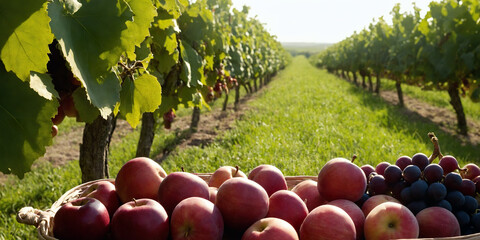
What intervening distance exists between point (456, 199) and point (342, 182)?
0.51 metres

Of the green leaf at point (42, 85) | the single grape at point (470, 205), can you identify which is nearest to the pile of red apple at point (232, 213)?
the single grape at point (470, 205)

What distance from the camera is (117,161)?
5.93m

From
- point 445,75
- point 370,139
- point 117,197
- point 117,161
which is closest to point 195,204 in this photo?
point 117,197

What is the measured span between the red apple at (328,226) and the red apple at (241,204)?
0.20m

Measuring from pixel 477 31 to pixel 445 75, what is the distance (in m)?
1.02

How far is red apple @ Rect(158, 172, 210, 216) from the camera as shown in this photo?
1.60m

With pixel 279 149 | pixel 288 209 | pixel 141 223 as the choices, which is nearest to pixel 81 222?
pixel 141 223

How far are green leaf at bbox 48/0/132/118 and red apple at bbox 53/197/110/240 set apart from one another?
0.47 meters

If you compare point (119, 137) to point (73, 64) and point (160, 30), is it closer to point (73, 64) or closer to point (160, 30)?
point (160, 30)

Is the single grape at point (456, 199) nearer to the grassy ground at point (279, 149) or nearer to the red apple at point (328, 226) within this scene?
the red apple at point (328, 226)

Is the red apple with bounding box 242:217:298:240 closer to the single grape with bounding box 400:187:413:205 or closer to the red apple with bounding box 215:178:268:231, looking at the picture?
the red apple with bounding box 215:178:268:231

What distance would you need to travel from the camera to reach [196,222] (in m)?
1.39

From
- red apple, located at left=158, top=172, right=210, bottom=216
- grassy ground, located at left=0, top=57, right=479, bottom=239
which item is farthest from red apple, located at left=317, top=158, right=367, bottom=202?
grassy ground, located at left=0, top=57, right=479, bottom=239

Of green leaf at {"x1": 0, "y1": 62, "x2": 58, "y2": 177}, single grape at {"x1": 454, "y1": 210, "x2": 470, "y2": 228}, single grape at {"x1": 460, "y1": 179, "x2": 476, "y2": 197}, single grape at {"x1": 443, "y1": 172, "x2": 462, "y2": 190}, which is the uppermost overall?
green leaf at {"x1": 0, "y1": 62, "x2": 58, "y2": 177}
